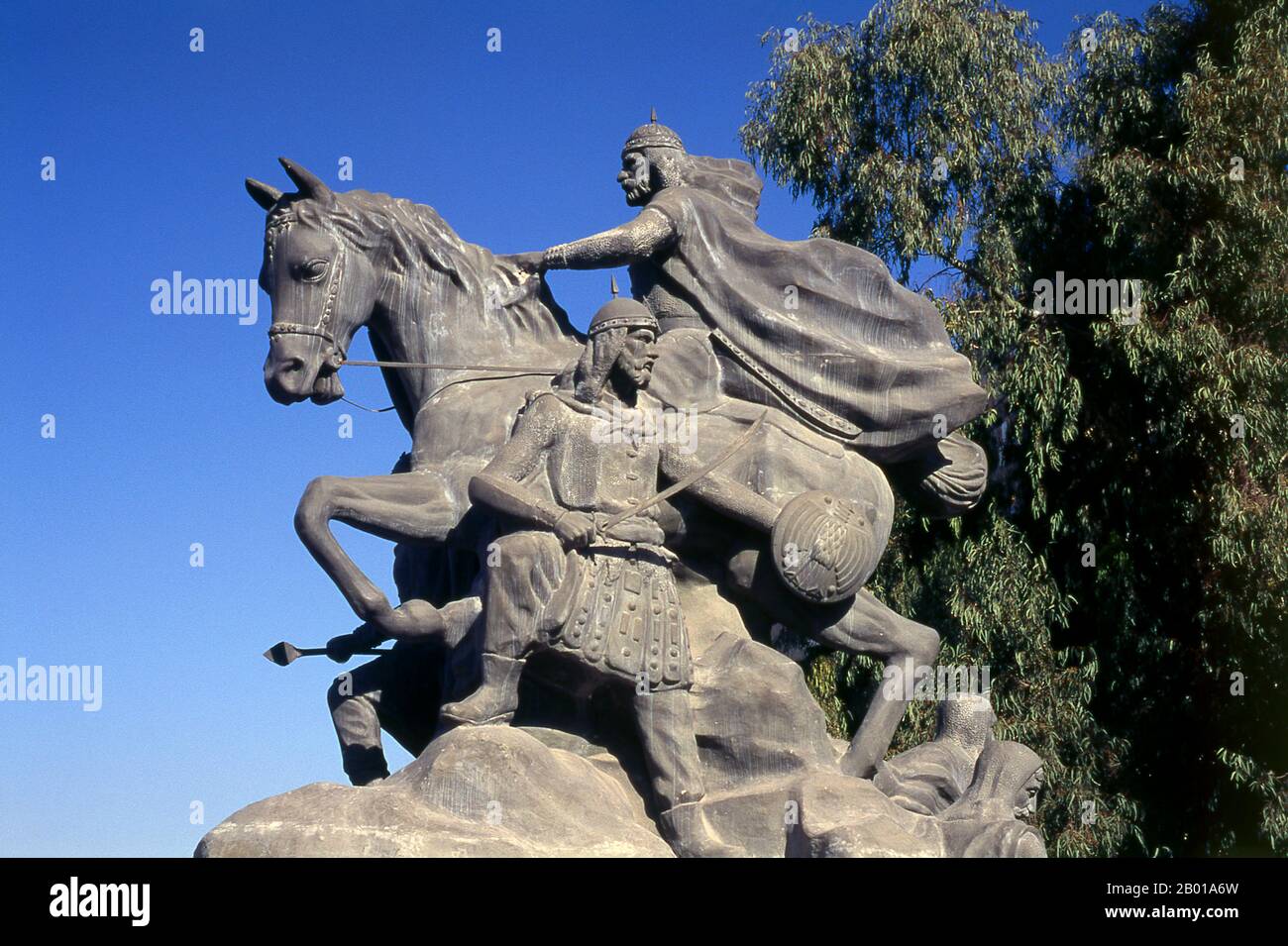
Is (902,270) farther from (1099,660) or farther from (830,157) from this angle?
(1099,660)

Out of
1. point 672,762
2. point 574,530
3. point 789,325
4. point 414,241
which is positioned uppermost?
point 414,241

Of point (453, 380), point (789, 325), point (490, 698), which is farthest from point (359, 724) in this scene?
point (789, 325)

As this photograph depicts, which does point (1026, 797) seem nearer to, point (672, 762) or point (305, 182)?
point (672, 762)

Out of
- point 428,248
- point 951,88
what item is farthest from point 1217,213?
point 428,248

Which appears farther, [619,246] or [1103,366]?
[1103,366]

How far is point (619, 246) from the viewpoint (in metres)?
8.02

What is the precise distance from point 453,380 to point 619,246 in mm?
977

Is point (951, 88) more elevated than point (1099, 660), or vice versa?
point (951, 88)

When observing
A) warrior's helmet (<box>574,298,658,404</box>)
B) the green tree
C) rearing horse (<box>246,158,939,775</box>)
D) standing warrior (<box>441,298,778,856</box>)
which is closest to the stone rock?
standing warrior (<box>441,298,778,856</box>)

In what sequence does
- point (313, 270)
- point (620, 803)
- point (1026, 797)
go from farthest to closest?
point (313, 270) → point (1026, 797) → point (620, 803)

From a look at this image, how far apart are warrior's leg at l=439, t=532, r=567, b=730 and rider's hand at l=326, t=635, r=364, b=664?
33.8 inches

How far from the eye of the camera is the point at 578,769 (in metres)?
7.18

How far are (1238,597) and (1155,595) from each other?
0.96 metres

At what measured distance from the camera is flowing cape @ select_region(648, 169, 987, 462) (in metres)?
8.14
